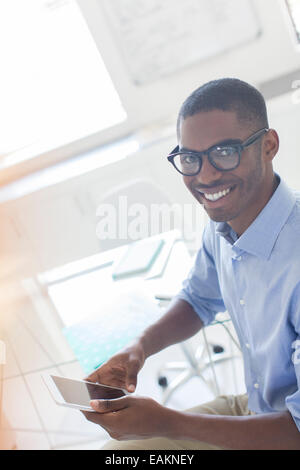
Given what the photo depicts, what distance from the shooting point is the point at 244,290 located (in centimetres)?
90

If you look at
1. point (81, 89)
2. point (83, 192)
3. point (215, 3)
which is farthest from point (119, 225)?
point (215, 3)

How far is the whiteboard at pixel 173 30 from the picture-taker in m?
2.12

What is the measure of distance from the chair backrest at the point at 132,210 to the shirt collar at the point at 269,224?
1.01m

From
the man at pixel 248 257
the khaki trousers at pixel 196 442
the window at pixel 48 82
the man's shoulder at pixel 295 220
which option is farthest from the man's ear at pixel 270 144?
the window at pixel 48 82

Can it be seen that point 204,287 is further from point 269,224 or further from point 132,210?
point 132,210

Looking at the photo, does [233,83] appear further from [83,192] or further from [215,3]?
[83,192]

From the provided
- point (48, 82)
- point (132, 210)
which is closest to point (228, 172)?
point (132, 210)

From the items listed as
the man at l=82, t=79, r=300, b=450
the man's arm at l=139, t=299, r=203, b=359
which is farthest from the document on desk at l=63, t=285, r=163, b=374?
the man at l=82, t=79, r=300, b=450

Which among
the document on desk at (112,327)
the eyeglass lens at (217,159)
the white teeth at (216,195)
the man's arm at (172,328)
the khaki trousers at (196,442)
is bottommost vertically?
the khaki trousers at (196,442)

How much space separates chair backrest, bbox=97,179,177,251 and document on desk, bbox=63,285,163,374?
0.40 m

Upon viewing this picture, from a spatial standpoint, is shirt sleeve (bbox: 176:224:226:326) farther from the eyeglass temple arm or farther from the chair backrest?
the chair backrest

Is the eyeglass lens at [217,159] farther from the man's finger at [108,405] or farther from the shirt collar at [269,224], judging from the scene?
the man's finger at [108,405]

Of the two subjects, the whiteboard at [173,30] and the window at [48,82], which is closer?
the whiteboard at [173,30]
